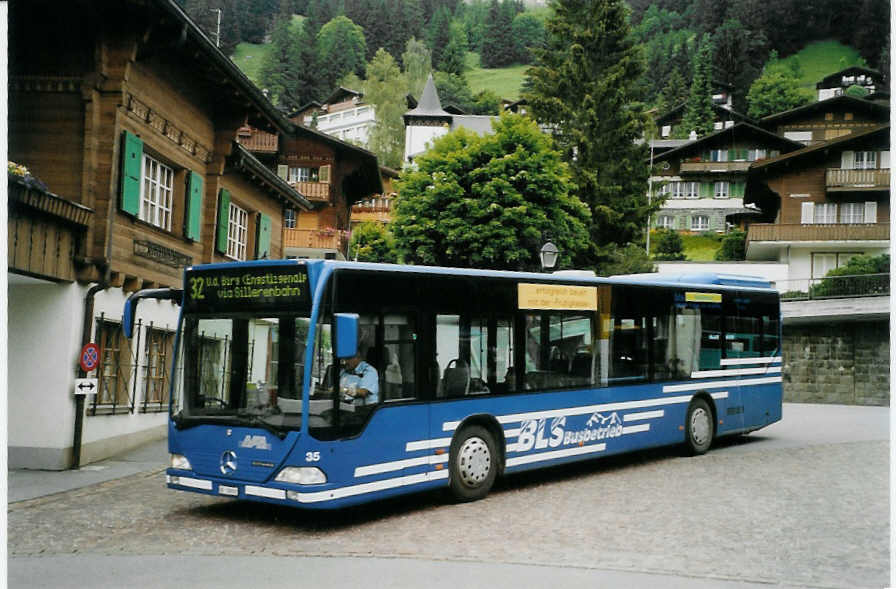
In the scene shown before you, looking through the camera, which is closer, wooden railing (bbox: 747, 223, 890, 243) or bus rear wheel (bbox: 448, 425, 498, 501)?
bus rear wheel (bbox: 448, 425, 498, 501)

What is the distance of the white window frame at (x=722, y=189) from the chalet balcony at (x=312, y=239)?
149ft

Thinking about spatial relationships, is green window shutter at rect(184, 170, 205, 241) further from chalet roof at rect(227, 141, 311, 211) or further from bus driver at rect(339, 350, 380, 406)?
bus driver at rect(339, 350, 380, 406)

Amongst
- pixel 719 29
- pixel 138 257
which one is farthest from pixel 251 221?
pixel 719 29

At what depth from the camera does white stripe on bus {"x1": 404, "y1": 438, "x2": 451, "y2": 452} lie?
971 centimetres

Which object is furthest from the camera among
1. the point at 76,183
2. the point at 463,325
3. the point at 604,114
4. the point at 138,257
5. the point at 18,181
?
the point at 604,114

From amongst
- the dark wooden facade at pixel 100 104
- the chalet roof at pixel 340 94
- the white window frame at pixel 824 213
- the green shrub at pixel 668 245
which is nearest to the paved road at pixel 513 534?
the dark wooden facade at pixel 100 104

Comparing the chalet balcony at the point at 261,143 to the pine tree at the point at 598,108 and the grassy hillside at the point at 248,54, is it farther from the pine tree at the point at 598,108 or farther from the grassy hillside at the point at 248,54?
the pine tree at the point at 598,108

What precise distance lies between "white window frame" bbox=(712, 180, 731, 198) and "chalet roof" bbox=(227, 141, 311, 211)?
53.9 m

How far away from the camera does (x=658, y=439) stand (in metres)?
13.8

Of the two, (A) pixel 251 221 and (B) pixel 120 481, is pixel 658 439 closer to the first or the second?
(B) pixel 120 481

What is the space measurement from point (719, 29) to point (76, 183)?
35735 mm

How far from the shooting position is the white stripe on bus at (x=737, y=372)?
1470 cm

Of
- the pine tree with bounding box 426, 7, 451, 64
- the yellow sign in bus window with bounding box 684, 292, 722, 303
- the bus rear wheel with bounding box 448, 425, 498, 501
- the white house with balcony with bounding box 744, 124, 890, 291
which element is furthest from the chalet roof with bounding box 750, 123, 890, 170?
the bus rear wheel with bounding box 448, 425, 498, 501

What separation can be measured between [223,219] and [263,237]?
4.35 meters
